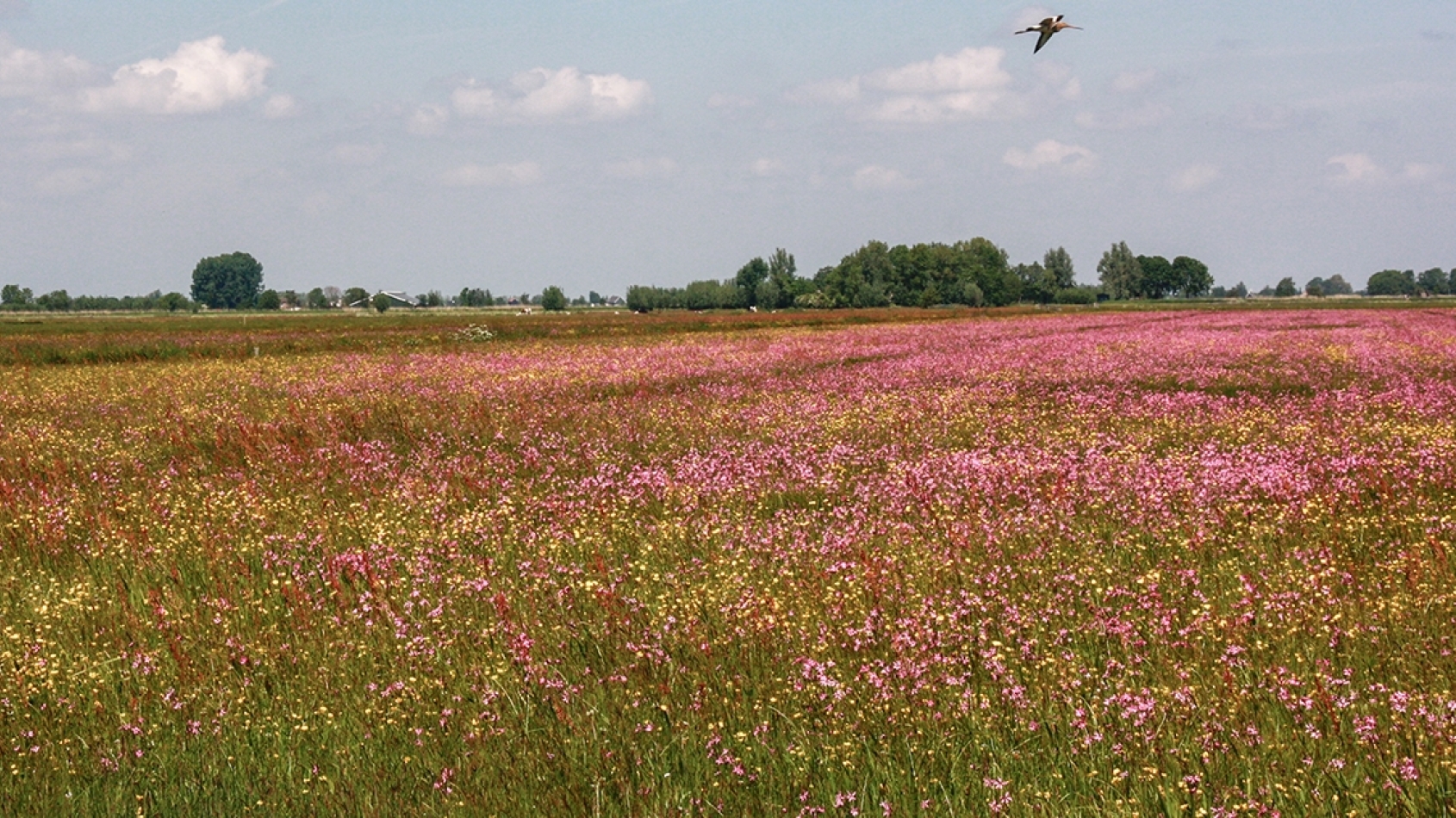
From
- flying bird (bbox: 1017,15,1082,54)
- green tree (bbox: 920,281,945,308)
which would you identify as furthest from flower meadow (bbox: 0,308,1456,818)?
green tree (bbox: 920,281,945,308)

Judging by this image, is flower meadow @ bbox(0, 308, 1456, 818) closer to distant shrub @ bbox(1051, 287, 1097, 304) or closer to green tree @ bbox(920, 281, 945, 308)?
green tree @ bbox(920, 281, 945, 308)

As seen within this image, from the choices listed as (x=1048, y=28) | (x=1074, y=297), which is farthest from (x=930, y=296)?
(x=1048, y=28)

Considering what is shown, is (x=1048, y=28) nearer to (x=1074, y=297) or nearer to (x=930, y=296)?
(x=930, y=296)

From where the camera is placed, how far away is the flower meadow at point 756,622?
15.1ft

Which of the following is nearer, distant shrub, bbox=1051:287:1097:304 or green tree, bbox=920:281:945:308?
green tree, bbox=920:281:945:308

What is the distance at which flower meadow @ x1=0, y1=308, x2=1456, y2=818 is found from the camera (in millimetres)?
4594

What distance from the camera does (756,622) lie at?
6.29 meters

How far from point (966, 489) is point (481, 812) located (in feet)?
21.4

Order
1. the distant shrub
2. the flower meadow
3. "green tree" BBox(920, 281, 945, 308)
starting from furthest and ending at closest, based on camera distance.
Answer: the distant shrub, "green tree" BBox(920, 281, 945, 308), the flower meadow

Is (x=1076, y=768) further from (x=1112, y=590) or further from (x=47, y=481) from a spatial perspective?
(x=47, y=481)

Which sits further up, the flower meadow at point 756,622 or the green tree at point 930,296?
the green tree at point 930,296

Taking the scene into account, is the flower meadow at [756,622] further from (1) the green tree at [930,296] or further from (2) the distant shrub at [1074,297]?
(2) the distant shrub at [1074,297]

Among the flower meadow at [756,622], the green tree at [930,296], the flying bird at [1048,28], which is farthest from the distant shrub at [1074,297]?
the flying bird at [1048,28]

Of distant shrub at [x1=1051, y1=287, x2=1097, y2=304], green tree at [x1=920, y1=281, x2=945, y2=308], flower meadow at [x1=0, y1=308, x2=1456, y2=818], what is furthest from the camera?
distant shrub at [x1=1051, y1=287, x2=1097, y2=304]
